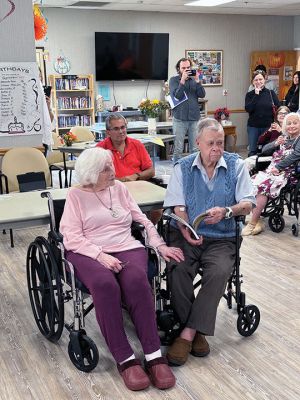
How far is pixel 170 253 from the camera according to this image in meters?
2.65

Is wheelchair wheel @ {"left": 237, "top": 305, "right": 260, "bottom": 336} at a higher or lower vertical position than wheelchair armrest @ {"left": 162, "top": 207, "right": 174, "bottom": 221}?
lower

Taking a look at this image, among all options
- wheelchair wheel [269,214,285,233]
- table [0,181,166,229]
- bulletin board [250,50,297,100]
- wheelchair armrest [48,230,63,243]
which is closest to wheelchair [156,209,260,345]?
table [0,181,166,229]

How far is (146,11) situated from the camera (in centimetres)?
912

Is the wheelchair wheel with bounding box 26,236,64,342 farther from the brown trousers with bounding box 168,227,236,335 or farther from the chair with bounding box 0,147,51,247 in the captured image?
the chair with bounding box 0,147,51,247

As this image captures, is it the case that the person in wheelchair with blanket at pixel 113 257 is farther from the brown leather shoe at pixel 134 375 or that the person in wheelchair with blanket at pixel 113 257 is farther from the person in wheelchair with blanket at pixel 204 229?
the person in wheelchair with blanket at pixel 204 229

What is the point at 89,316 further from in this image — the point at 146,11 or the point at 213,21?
the point at 213,21

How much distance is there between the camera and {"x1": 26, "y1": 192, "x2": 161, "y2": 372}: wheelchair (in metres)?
2.50

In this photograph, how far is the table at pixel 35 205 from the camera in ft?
8.79

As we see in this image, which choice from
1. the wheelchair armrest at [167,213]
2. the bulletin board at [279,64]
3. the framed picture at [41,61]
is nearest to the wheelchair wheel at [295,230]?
the wheelchair armrest at [167,213]

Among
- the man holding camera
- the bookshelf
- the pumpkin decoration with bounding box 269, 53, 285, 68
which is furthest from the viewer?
the pumpkin decoration with bounding box 269, 53, 285, 68

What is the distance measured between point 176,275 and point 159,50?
289 inches

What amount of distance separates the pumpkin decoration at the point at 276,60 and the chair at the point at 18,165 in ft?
22.9

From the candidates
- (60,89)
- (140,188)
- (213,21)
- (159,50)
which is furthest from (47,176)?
(213,21)

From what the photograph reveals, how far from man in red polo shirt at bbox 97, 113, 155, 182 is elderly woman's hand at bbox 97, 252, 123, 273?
123cm
